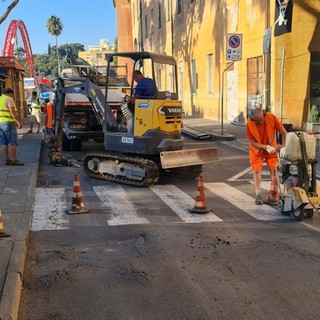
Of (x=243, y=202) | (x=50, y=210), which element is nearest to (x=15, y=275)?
(x=50, y=210)

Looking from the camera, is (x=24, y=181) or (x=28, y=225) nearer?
(x=28, y=225)

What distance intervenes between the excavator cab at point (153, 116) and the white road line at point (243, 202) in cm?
119

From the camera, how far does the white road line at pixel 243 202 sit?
7.11 meters

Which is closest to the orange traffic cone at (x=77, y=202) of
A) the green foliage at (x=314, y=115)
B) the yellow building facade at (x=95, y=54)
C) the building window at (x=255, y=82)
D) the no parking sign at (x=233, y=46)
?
the no parking sign at (x=233, y=46)

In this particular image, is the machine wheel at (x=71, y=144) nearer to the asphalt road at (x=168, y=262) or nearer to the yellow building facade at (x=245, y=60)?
the yellow building facade at (x=245, y=60)

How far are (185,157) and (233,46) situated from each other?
758 cm

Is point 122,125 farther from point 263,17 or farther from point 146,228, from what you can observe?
point 263,17

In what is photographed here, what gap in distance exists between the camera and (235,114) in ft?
71.2

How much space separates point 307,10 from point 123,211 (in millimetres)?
12599

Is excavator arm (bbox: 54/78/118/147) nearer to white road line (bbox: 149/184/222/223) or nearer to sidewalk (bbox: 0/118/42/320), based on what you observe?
sidewalk (bbox: 0/118/42/320)

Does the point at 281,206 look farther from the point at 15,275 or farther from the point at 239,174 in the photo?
the point at 15,275

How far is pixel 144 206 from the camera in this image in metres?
7.76

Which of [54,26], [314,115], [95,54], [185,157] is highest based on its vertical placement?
[54,26]

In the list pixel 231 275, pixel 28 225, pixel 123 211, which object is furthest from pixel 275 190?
pixel 28 225
